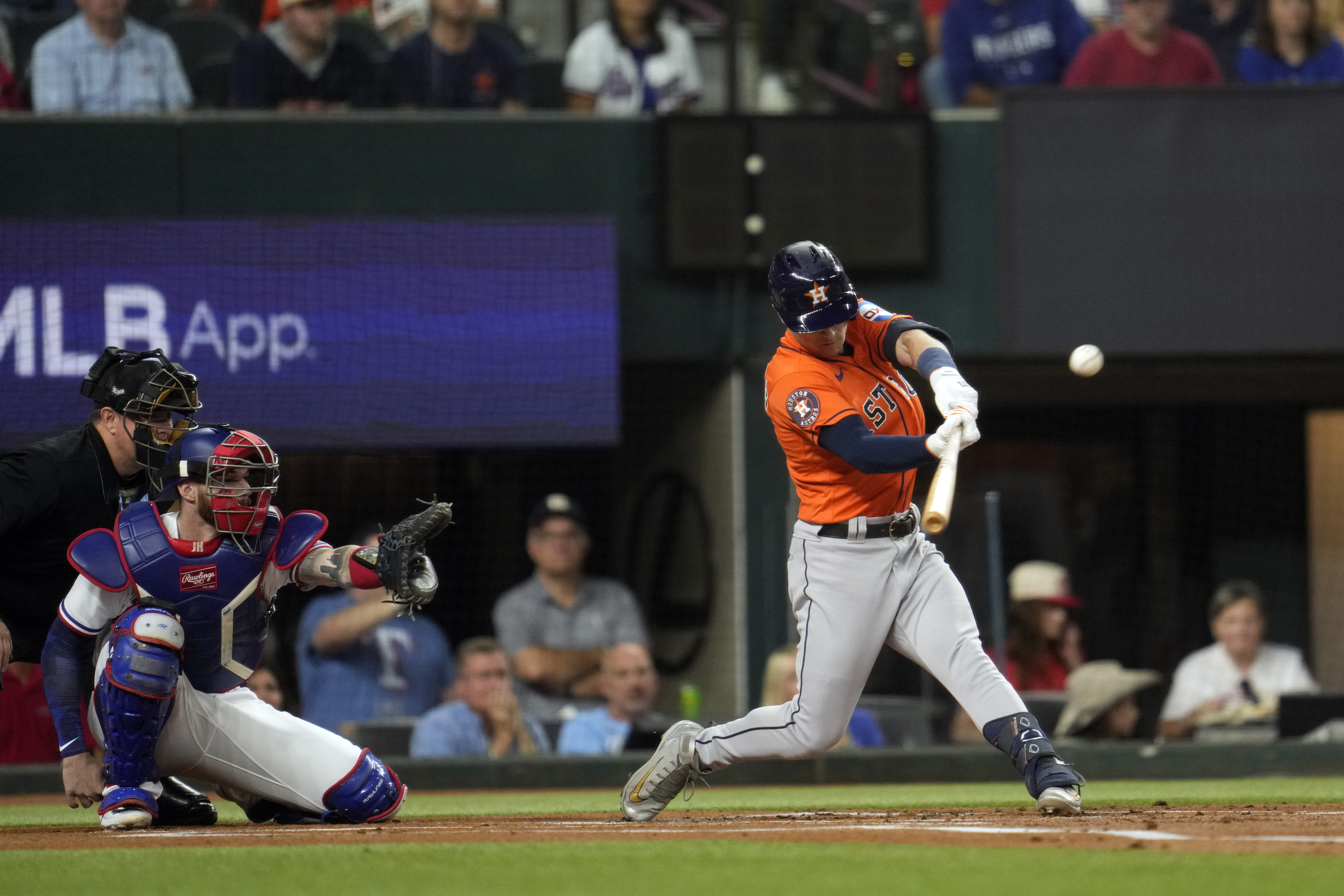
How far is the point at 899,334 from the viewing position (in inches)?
205

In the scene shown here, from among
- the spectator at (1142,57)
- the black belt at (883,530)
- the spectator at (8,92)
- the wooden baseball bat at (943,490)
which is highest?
the spectator at (1142,57)

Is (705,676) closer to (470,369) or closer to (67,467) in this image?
(470,369)

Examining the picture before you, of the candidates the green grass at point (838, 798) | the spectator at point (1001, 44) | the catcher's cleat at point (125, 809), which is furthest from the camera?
the spectator at point (1001, 44)

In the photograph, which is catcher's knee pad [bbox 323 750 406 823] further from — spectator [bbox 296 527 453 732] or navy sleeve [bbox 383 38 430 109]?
navy sleeve [bbox 383 38 430 109]

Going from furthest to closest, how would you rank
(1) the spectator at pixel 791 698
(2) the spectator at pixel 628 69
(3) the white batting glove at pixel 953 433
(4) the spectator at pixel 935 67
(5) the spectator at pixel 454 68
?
(4) the spectator at pixel 935 67 < (2) the spectator at pixel 628 69 < (5) the spectator at pixel 454 68 < (1) the spectator at pixel 791 698 < (3) the white batting glove at pixel 953 433

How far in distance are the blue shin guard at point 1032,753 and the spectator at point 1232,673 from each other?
425 cm

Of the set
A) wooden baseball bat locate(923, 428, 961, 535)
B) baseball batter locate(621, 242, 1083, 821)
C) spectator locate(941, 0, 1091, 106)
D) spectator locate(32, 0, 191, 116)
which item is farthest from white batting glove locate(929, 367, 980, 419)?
spectator locate(32, 0, 191, 116)

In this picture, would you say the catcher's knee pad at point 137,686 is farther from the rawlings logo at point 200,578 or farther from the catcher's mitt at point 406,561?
the catcher's mitt at point 406,561

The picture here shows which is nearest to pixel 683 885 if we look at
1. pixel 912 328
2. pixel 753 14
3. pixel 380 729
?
pixel 912 328

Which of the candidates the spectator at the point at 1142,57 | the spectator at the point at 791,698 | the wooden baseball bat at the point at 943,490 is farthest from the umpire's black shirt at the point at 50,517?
the spectator at the point at 1142,57

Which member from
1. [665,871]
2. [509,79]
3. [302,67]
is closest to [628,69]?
[509,79]

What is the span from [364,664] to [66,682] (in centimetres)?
325

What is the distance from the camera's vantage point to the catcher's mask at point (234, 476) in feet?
Answer: 17.3

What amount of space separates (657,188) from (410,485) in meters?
2.20
